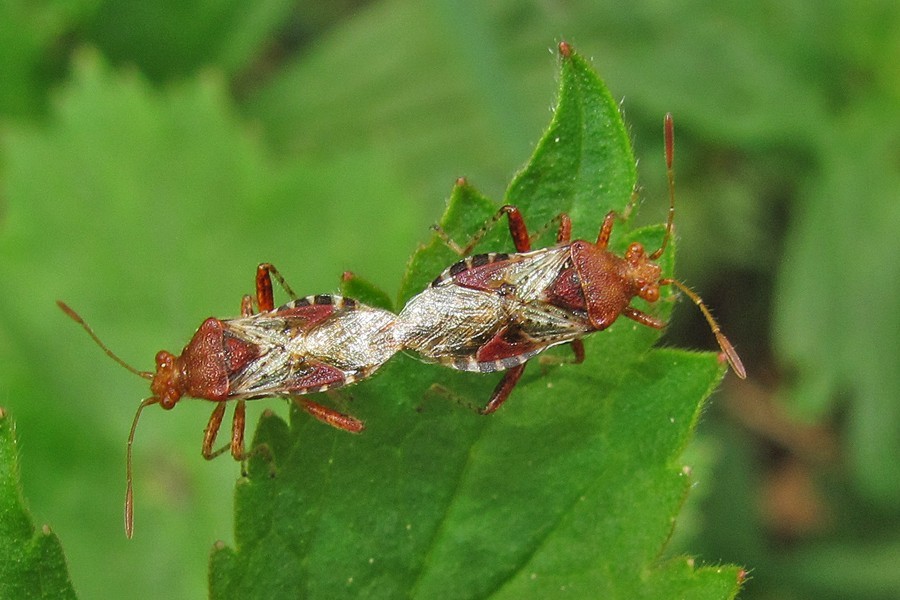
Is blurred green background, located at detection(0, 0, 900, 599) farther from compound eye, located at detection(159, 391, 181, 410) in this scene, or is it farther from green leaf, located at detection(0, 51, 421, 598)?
compound eye, located at detection(159, 391, 181, 410)

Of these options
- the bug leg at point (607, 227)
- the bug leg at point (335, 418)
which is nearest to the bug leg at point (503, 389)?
the bug leg at point (335, 418)

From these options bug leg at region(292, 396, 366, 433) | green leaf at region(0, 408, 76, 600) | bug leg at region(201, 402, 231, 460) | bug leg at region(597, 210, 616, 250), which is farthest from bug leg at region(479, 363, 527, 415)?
bug leg at region(201, 402, 231, 460)

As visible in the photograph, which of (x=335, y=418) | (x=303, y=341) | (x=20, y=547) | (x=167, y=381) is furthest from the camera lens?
(x=167, y=381)

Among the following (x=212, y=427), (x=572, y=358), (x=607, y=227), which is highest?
(x=607, y=227)

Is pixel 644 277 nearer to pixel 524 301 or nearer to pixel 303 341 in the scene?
pixel 524 301

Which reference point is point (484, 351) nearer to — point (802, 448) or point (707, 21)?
point (707, 21)

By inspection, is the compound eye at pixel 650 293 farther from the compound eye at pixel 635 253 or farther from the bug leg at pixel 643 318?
the bug leg at pixel 643 318

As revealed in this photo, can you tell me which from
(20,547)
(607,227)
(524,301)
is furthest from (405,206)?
(20,547)
